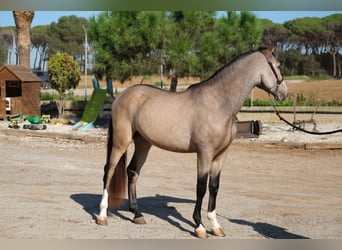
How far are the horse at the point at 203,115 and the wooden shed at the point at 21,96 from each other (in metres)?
11.7

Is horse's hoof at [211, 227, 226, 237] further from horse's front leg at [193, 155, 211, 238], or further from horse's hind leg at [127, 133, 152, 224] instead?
horse's hind leg at [127, 133, 152, 224]

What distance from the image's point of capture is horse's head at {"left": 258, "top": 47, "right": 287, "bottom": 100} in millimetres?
4547

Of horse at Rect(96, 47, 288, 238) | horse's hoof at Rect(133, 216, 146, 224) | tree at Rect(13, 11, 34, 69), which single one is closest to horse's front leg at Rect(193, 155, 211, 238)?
horse at Rect(96, 47, 288, 238)

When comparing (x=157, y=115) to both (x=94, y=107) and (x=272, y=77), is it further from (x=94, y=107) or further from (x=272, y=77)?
(x=94, y=107)

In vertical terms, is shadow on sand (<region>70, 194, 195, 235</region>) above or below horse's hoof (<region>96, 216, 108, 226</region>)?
below

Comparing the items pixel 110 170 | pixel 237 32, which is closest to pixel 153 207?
pixel 110 170

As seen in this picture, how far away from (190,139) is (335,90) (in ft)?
66.3

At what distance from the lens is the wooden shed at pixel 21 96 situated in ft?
52.9

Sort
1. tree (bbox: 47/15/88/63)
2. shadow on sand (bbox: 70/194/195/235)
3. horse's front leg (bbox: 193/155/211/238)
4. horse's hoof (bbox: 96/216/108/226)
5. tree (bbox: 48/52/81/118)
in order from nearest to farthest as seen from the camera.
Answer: horse's front leg (bbox: 193/155/211/238) < horse's hoof (bbox: 96/216/108/226) < shadow on sand (bbox: 70/194/195/235) < tree (bbox: 48/52/81/118) < tree (bbox: 47/15/88/63)

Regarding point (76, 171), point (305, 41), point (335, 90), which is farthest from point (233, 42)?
point (305, 41)

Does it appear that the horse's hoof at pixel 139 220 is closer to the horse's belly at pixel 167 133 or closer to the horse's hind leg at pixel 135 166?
the horse's hind leg at pixel 135 166

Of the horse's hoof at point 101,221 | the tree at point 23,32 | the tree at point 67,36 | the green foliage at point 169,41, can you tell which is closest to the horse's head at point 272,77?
the horse's hoof at point 101,221

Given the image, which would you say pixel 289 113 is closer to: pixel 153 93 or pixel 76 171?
pixel 76 171

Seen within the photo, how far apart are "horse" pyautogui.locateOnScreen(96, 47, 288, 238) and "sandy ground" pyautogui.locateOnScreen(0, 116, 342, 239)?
0.43m
